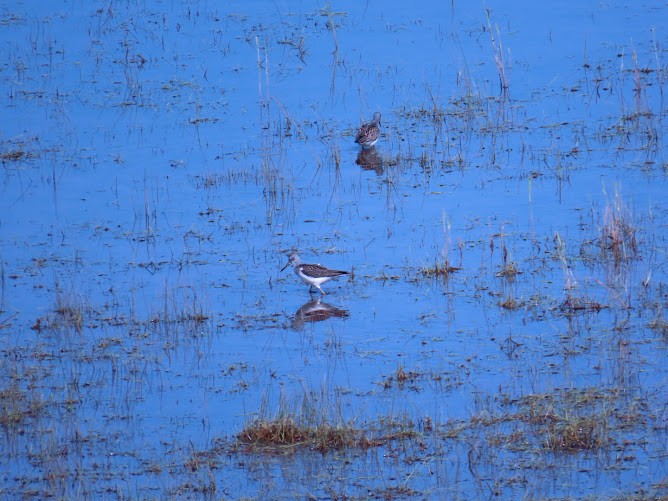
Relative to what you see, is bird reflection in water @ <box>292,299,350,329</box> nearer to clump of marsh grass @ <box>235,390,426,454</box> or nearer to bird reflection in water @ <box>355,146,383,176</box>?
clump of marsh grass @ <box>235,390,426,454</box>

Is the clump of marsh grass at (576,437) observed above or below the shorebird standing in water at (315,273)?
below

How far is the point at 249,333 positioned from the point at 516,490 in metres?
4.11

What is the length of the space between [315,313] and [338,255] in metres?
1.59

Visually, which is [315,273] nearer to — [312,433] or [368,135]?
[312,433]

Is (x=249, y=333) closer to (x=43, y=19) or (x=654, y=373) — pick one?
(x=654, y=373)

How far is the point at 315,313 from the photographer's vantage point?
11.7 m

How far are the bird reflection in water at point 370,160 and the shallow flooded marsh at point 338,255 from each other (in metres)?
0.05

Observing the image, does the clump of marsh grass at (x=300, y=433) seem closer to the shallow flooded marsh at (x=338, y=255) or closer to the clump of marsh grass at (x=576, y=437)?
the shallow flooded marsh at (x=338, y=255)

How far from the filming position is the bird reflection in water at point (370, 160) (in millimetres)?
16281

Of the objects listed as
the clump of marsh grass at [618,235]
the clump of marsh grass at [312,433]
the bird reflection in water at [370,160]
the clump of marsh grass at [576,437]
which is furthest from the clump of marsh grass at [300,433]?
the bird reflection in water at [370,160]

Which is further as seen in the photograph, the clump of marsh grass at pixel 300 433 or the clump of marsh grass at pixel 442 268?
the clump of marsh grass at pixel 442 268

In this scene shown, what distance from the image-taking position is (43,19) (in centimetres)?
2442

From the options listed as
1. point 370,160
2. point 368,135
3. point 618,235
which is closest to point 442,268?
point 618,235

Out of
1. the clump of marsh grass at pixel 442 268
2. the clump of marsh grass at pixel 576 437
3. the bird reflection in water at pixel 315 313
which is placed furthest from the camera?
the clump of marsh grass at pixel 442 268
